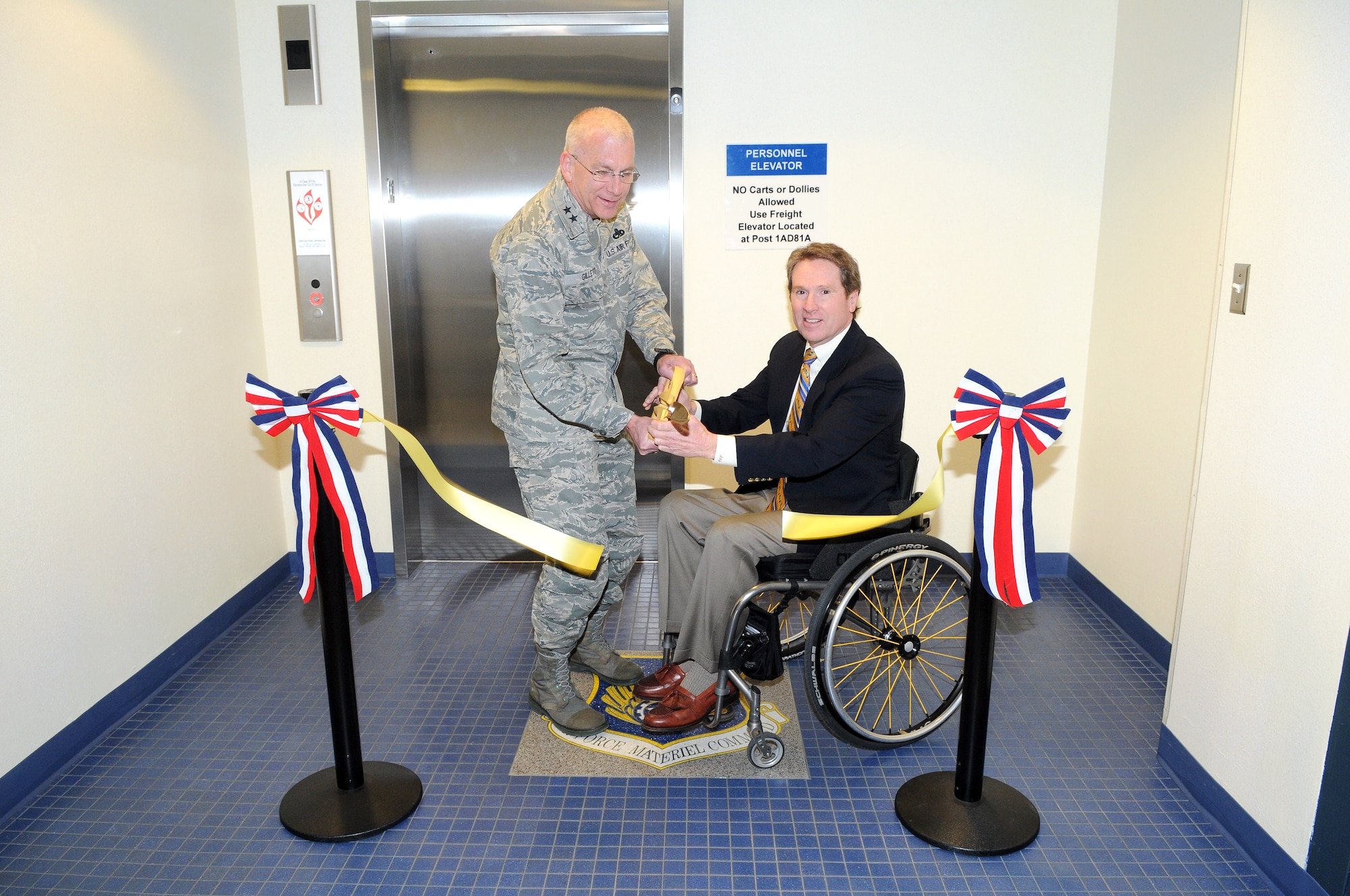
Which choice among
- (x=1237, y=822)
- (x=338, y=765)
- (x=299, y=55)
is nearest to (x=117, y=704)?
(x=338, y=765)

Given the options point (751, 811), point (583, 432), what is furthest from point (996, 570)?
point (583, 432)

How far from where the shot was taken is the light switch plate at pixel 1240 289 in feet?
7.70

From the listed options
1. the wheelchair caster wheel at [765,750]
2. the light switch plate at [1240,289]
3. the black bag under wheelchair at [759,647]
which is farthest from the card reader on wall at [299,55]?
the light switch plate at [1240,289]

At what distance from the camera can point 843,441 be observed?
269 centimetres

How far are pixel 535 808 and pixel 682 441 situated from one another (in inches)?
42.7

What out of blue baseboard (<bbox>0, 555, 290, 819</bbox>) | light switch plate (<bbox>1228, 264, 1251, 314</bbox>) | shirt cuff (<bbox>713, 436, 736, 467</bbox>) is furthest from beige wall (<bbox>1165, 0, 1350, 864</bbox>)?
→ blue baseboard (<bbox>0, 555, 290, 819</bbox>)

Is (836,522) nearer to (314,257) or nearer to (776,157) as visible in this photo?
(776,157)

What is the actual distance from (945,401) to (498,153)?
219 cm

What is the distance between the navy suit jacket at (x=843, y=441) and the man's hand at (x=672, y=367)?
1.04ft

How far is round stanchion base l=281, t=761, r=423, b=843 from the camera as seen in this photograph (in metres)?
2.46

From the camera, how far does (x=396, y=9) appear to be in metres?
3.80

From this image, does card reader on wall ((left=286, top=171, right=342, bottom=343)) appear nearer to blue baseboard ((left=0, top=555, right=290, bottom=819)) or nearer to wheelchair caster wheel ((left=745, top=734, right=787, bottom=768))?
blue baseboard ((left=0, top=555, right=290, bottom=819))

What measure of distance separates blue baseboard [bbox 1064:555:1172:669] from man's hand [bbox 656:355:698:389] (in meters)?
1.83

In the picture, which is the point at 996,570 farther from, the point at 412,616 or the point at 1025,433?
the point at 412,616
